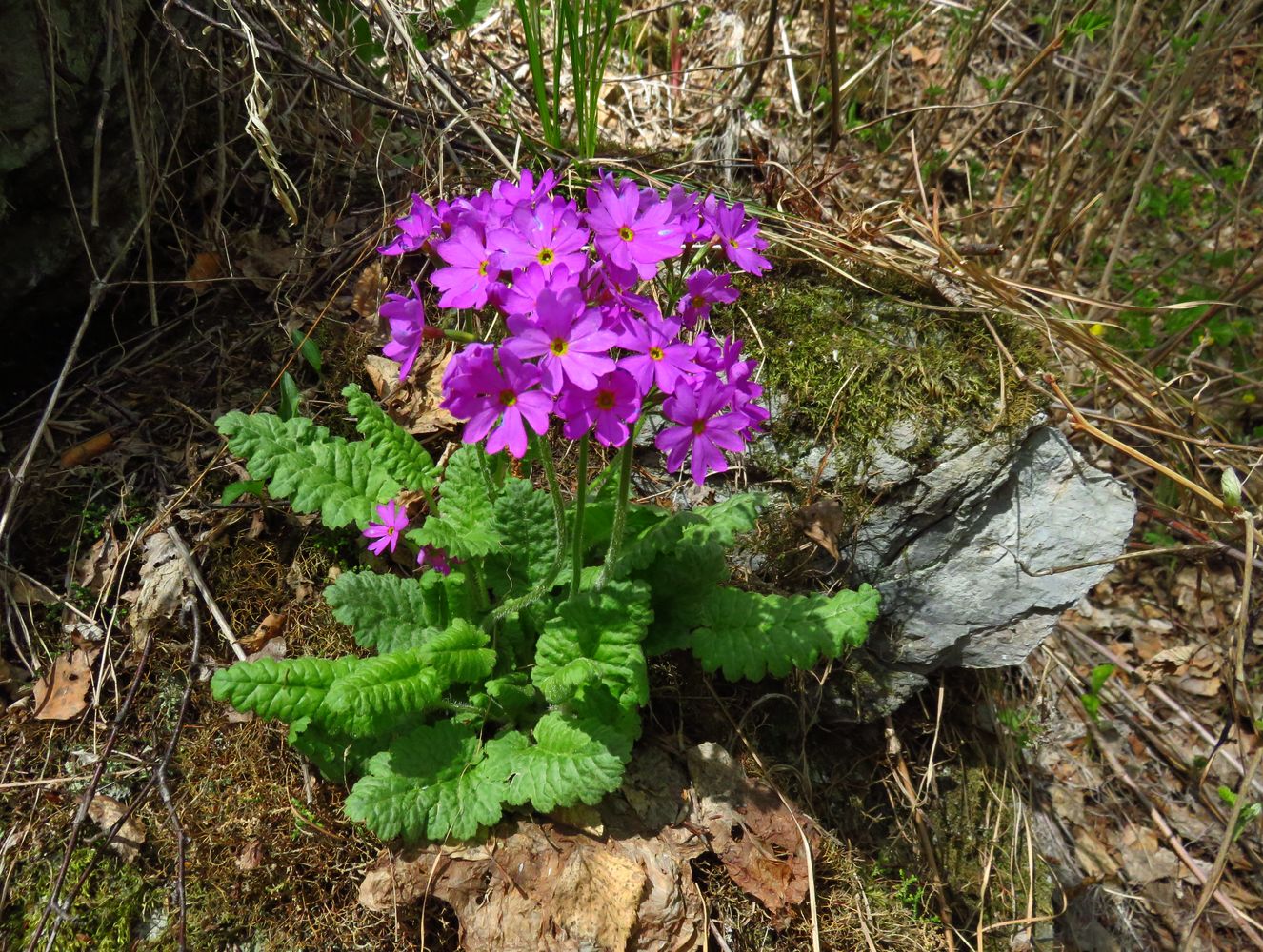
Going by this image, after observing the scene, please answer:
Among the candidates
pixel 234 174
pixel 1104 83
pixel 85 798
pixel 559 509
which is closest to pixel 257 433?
pixel 559 509

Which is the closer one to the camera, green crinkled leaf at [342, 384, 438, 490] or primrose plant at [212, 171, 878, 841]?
primrose plant at [212, 171, 878, 841]

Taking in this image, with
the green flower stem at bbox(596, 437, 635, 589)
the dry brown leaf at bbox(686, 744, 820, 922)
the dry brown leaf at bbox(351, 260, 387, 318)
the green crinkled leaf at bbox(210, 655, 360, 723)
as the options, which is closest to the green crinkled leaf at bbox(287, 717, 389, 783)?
the green crinkled leaf at bbox(210, 655, 360, 723)

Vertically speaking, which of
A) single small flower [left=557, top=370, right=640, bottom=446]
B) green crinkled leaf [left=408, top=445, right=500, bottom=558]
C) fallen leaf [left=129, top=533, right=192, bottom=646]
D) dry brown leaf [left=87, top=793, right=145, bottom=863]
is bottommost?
dry brown leaf [left=87, top=793, right=145, bottom=863]

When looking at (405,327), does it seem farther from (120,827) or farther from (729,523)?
(120,827)

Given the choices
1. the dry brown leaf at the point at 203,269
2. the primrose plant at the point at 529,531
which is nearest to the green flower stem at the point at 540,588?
the primrose plant at the point at 529,531

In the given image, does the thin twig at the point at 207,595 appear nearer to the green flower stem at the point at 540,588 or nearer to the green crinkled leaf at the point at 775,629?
the green flower stem at the point at 540,588

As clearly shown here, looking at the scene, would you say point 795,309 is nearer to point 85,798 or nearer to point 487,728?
point 487,728

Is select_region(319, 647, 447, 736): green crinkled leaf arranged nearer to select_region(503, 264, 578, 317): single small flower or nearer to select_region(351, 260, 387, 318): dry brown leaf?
select_region(503, 264, 578, 317): single small flower
